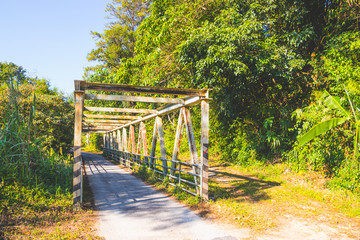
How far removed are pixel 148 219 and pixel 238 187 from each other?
4088 millimetres

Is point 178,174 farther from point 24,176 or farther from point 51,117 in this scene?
point 51,117

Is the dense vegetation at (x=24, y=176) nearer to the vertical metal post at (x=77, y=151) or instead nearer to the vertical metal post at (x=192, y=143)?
the vertical metal post at (x=77, y=151)

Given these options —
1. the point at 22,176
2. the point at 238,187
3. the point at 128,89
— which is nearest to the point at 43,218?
the point at 22,176

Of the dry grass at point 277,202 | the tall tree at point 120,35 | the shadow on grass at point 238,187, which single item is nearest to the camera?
the dry grass at point 277,202

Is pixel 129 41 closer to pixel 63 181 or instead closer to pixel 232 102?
pixel 232 102

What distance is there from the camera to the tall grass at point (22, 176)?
17.0 feet

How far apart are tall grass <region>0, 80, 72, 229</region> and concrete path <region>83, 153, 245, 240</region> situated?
1.16 metres

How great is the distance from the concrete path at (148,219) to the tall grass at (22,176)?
3.81 feet

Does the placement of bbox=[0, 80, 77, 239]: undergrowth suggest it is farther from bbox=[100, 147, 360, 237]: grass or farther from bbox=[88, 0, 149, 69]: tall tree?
bbox=[88, 0, 149, 69]: tall tree

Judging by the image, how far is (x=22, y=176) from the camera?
5766 mm

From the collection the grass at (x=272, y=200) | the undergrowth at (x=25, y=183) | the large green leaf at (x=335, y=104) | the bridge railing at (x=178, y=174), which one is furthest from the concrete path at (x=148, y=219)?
the large green leaf at (x=335, y=104)

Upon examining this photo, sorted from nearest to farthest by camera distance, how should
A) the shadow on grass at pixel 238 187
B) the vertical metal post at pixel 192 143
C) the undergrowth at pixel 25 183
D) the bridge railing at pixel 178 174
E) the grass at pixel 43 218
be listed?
the grass at pixel 43 218 → the undergrowth at pixel 25 183 → the bridge railing at pixel 178 174 → the shadow on grass at pixel 238 187 → the vertical metal post at pixel 192 143

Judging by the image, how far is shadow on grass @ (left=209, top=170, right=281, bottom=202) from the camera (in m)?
7.14

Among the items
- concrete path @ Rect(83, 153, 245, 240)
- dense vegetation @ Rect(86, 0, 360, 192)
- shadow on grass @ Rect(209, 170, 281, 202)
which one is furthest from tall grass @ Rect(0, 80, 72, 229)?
dense vegetation @ Rect(86, 0, 360, 192)
